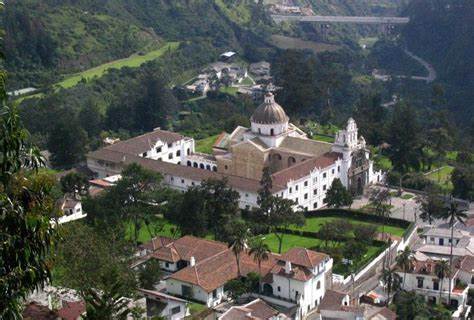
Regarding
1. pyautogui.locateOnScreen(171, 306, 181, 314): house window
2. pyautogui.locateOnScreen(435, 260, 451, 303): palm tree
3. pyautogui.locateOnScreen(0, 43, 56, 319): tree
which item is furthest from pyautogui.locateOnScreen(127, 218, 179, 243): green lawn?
pyautogui.locateOnScreen(0, 43, 56, 319): tree

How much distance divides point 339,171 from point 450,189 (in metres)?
9.01

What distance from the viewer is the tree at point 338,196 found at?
52312 mm

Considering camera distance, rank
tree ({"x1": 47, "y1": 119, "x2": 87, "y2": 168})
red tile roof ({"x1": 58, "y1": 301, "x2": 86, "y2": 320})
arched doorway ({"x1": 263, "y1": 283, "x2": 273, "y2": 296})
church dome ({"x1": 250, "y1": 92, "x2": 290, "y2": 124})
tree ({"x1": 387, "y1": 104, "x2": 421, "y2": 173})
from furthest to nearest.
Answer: tree ({"x1": 47, "y1": 119, "x2": 87, "y2": 168}) → tree ({"x1": 387, "y1": 104, "x2": 421, "y2": 173}) → church dome ({"x1": 250, "y1": 92, "x2": 290, "y2": 124}) → arched doorway ({"x1": 263, "y1": 283, "x2": 273, "y2": 296}) → red tile roof ({"x1": 58, "y1": 301, "x2": 86, "y2": 320})

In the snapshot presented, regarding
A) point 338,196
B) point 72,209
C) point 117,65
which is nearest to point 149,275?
point 72,209

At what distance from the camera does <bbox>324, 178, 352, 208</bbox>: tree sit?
2060 inches

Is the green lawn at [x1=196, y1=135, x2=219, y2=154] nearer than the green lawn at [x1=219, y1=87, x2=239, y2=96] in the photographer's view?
Yes

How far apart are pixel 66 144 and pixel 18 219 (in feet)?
171

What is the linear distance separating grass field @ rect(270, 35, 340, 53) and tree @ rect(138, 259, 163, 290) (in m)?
84.8

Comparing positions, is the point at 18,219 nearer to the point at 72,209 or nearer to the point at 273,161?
the point at 72,209

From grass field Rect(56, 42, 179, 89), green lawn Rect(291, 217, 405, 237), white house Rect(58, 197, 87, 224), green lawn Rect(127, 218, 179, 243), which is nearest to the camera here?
green lawn Rect(127, 218, 179, 243)

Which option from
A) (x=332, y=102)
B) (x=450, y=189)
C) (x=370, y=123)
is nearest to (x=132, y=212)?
(x=450, y=189)

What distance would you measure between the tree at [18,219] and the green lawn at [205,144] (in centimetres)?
5221

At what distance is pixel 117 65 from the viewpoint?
95750 mm

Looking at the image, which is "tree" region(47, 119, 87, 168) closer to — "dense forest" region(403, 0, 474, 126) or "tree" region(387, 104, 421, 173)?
"tree" region(387, 104, 421, 173)
